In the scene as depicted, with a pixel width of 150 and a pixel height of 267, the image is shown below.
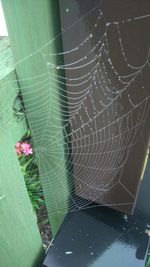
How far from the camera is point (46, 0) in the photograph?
36.6 inches

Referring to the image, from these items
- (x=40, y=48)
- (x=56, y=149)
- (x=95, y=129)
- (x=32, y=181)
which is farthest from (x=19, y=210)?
(x=32, y=181)

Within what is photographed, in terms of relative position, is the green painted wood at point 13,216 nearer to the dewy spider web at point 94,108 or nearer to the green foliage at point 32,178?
the dewy spider web at point 94,108

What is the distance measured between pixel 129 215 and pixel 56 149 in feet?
1.78

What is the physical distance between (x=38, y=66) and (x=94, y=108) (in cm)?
25

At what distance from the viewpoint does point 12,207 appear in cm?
115

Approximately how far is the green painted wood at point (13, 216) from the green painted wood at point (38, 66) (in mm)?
164

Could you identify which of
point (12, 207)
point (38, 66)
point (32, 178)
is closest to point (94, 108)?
point (38, 66)

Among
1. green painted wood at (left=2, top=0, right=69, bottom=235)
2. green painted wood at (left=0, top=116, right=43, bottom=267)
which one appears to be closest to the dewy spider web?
green painted wood at (left=2, top=0, right=69, bottom=235)

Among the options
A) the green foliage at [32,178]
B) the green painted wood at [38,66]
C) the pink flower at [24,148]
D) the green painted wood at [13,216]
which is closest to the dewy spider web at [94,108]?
the green painted wood at [38,66]

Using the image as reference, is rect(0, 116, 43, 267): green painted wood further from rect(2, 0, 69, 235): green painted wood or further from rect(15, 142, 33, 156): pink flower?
rect(15, 142, 33, 156): pink flower

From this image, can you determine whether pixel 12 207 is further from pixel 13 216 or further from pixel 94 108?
pixel 94 108

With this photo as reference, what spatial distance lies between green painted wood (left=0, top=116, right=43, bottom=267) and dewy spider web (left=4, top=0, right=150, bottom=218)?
0.11m

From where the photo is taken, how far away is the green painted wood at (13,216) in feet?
3.29

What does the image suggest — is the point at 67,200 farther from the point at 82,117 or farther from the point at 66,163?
the point at 82,117
